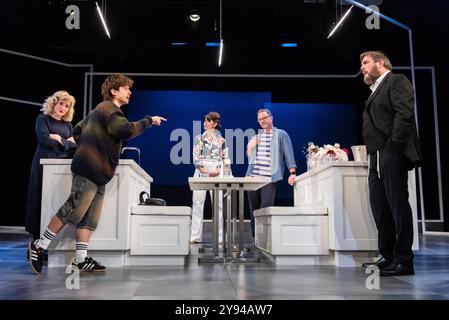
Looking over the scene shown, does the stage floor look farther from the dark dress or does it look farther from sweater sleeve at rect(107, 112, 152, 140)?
sweater sleeve at rect(107, 112, 152, 140)

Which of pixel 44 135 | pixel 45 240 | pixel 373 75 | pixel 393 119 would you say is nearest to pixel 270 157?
pixel 373 75

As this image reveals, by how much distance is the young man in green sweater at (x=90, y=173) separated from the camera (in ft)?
10.6

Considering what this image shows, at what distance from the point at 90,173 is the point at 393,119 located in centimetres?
204

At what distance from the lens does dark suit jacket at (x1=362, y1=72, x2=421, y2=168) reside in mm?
2979

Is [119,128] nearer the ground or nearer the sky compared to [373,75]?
nearer the ground

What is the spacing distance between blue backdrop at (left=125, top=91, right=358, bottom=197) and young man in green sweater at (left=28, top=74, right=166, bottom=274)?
5.77 m

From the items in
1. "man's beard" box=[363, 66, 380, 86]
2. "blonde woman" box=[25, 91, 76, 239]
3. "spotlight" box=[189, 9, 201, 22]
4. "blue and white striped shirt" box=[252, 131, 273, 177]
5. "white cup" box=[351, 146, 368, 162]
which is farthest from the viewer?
"spotlight" box=[189, 9, 201, 22]

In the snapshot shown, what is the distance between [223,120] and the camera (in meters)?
9.31

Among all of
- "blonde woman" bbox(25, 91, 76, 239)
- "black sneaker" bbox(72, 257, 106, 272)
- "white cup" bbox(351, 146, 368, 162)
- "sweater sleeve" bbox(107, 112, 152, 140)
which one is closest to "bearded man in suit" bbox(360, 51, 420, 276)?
"white cup" bbox(351, 146, 368, 162)

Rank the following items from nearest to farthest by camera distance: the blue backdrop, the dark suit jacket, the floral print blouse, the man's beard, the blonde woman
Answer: the dark suit jacket
the man's beard
the blonde woman
the floral print blouse
the blue backdrop

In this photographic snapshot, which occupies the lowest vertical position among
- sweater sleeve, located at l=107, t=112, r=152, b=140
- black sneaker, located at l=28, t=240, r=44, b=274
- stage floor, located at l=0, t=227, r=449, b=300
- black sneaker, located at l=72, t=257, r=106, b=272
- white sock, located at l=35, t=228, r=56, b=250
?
stage floor, located at l=0, t=227, r=449, b=300

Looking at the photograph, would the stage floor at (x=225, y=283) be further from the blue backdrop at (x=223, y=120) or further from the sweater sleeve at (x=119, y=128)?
the blue backdrop at (x=223, y=120)

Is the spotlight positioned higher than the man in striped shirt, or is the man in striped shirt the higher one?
the spotlight

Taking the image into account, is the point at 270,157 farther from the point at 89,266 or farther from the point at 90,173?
the point at 89,266
